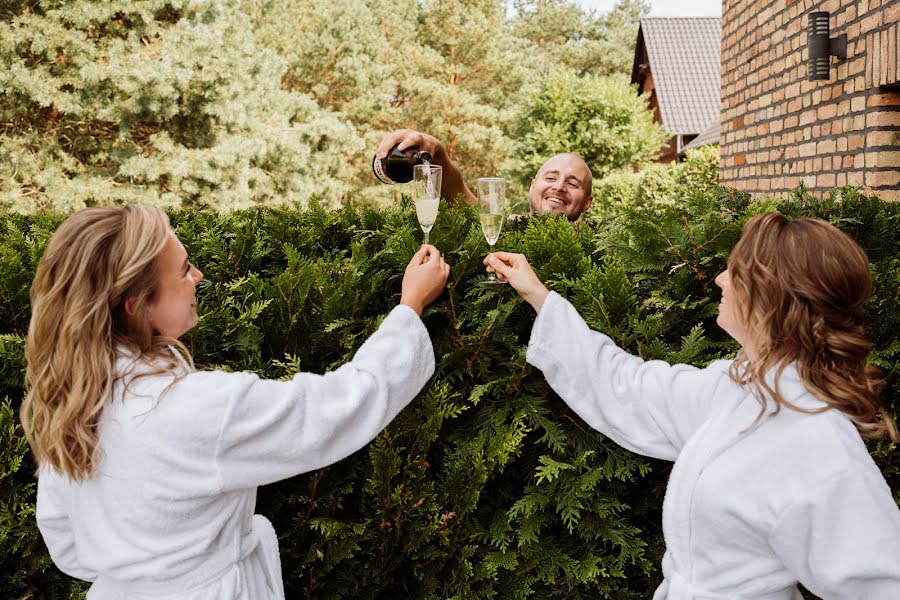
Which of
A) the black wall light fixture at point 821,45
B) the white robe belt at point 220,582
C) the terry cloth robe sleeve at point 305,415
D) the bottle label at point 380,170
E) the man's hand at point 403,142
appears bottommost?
the white robe belt at point 220,582

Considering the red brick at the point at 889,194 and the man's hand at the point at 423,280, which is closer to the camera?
the man's hand at the point at 423,280

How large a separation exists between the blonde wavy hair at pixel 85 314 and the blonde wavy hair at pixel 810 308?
1.42 m

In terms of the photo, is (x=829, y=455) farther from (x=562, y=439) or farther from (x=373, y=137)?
(x=373, y=137)

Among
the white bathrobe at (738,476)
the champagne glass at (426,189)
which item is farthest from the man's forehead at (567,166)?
the white bathrobe at (738,476)

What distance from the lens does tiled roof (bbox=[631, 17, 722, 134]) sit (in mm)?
29562

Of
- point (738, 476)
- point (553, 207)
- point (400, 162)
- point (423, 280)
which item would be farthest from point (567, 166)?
point (738, 476)

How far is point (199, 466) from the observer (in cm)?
188

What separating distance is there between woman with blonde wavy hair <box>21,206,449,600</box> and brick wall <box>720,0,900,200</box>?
5243 mm

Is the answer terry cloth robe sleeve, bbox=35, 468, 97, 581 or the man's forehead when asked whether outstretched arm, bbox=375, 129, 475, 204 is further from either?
terry cloth robe sleeve, bbox=35, 468, 97, 581

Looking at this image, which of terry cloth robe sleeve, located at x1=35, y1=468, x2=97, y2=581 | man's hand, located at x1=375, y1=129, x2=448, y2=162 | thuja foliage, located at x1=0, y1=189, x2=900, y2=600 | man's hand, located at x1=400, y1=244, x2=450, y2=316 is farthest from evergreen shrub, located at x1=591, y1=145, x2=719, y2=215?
terry cloth robe sleeve, located at x1=35, y1=468, x2=97, y2=581

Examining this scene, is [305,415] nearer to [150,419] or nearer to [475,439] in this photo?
[150,419]

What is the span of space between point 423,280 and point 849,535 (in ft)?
4.21

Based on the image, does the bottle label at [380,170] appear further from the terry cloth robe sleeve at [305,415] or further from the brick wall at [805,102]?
the brick wall at [805,102]

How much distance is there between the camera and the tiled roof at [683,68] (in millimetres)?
29562
